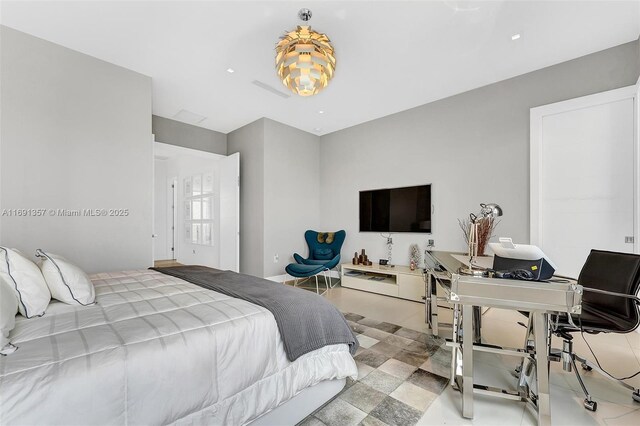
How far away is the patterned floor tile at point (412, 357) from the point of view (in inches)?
81.0

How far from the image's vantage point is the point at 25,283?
131 cm

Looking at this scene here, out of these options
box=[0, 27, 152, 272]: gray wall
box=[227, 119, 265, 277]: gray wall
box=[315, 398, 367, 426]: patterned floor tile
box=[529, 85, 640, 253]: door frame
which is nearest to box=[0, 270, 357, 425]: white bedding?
box=[315, 398, 367, 426]: patterned floor tile

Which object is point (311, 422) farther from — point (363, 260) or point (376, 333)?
point (363, 260)

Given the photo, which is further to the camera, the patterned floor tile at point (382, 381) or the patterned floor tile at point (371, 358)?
the patterned floor tile at point (371, 358)

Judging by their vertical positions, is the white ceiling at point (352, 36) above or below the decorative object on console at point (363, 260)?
above

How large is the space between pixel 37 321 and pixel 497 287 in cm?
218

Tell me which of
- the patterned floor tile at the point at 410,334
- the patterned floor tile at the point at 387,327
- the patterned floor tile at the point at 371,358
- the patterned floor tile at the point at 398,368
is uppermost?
the patterned floor tile at the point at 398,368

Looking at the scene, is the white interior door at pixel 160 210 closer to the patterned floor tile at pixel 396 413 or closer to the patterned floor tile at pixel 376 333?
the patterned floor tile at pixel 376 333

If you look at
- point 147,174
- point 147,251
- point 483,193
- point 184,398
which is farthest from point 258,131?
point 184,398

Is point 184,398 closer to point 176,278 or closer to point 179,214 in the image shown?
point 176,278

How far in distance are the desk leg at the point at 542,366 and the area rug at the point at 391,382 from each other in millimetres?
518

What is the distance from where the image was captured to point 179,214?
6379 millimetres

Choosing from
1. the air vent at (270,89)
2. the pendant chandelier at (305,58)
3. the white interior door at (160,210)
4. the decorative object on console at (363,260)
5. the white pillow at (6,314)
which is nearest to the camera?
the white pillow at (6,314)

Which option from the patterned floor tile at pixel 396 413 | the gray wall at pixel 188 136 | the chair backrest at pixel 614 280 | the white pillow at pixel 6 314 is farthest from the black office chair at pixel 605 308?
the gray wall at pixel 188 136
